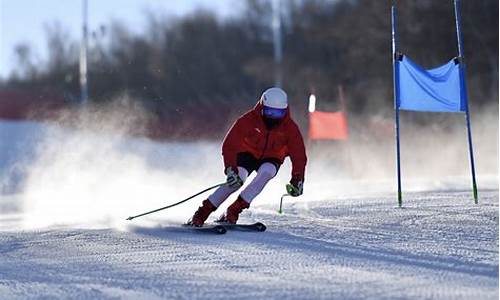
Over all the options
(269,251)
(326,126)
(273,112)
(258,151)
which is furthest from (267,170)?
(326,126)

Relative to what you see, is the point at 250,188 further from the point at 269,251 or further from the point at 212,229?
the point at 269,251

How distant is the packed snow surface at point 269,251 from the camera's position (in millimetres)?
5582

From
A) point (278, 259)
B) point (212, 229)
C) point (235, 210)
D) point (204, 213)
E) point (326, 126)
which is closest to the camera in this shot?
point (278, 259)

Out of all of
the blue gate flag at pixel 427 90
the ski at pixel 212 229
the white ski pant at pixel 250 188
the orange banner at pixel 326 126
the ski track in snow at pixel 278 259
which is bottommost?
the ski track in snow at pixel 278 259

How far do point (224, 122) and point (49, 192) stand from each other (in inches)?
443

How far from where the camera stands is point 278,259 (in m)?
6.63

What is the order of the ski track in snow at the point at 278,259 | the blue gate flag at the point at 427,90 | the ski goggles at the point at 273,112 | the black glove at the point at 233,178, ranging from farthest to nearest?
the blue gate flag at the point at 427,90, the ski goggles at the point at 273,112, the black glove at the point at 233,178, the ski track in snow at the point at 278,259

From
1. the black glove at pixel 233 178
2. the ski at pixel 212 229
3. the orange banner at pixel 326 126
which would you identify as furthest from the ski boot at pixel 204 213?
the orange banner at pixel 326 126

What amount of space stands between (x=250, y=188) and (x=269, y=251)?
5.04 feet

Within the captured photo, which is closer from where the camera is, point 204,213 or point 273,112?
point 273,112

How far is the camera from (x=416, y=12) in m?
36.7

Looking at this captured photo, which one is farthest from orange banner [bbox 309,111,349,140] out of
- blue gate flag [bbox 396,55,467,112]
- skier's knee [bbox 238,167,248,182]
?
skier's knee [bbox 238,167,248,182]

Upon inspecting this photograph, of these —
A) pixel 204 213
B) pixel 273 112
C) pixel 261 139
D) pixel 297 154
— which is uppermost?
pixel 273 112

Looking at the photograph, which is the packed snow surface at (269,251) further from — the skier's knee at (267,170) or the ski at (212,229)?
the skier's knee at (267,170)
